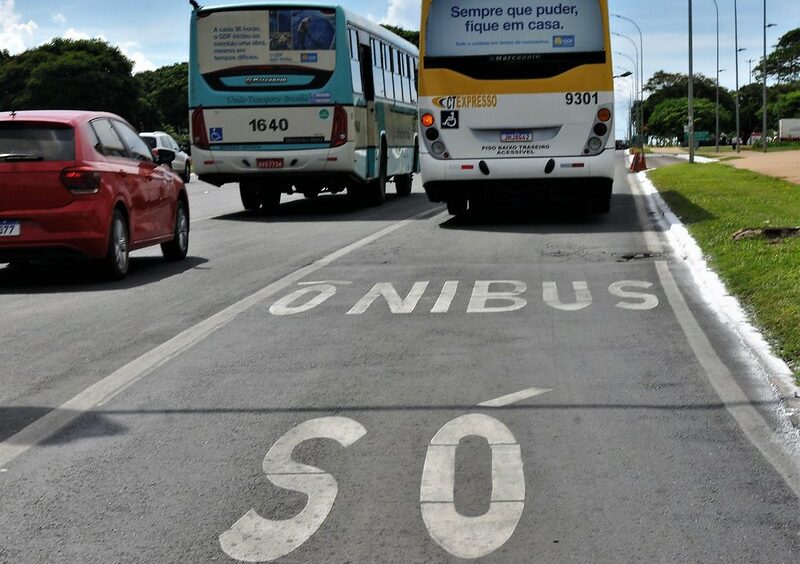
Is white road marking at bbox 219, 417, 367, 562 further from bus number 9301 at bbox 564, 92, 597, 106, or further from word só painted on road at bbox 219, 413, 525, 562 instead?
bus number 9301 at bbox 564, 92, 597, 106

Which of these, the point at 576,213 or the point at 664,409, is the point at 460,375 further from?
the point at 576,213

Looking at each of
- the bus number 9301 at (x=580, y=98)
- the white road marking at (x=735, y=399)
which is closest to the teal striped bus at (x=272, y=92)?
the bus number 9301 at (x=580, y=98)

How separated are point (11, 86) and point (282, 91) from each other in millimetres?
93450

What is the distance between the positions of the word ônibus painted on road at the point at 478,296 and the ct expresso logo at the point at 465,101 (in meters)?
7.15

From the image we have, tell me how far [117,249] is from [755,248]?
248 inches

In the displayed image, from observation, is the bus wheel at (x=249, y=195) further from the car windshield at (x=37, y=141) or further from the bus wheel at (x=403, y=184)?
the car windshield at (x=37, y=141)

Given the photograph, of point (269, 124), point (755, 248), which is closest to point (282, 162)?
point (269, 124)

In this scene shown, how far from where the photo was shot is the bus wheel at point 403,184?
29.7 meters

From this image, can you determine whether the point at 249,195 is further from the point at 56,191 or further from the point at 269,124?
the point at 56,191

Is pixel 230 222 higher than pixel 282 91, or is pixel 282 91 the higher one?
pixel 282 91

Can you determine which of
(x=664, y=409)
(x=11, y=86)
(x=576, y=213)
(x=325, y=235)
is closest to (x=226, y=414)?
(x=664, y=409)

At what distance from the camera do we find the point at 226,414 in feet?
21.2

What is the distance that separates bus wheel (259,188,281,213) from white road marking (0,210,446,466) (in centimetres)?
1298

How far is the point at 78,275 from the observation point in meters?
13.3
